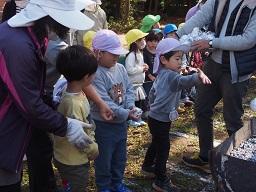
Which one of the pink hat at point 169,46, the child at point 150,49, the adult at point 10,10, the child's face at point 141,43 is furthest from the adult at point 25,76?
the child at point 150,49

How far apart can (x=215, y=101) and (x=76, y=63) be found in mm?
1697

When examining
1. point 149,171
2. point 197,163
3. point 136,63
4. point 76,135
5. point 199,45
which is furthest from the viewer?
point 136,63

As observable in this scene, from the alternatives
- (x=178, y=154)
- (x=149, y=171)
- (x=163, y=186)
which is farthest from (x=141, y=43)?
(x=163, y=186)

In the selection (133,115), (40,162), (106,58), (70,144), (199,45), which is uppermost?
(199,45)

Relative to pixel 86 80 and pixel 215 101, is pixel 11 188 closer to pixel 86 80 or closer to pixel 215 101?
pixel 86 80

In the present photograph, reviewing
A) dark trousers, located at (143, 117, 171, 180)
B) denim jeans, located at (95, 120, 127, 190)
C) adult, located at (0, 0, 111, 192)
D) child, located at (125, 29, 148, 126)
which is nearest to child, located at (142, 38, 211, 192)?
dark trousers, located at (143, 117, 171, 180)

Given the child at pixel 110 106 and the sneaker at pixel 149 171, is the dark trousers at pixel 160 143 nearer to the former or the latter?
the sneaker at pixel 149 171

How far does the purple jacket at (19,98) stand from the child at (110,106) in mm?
855

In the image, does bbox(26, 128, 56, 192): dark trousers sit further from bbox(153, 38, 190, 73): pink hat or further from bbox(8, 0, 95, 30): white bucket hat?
bbox(153, 38, 190, 73): pink hat

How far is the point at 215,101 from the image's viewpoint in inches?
152

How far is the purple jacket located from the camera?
2010 millimetres

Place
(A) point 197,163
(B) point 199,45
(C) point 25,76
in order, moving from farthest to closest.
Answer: (A) point 197,163
(B) point 199,45
(C) point 25,76

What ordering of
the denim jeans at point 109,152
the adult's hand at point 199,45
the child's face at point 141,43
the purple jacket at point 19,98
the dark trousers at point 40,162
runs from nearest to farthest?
the purple jacket at point 19,98 < the dark trousers at point 40,162 < the denim jeans at point 109,152 < the adult's hand at point 199,45 < the child's face at point 141,43

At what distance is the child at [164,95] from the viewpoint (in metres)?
3.33
